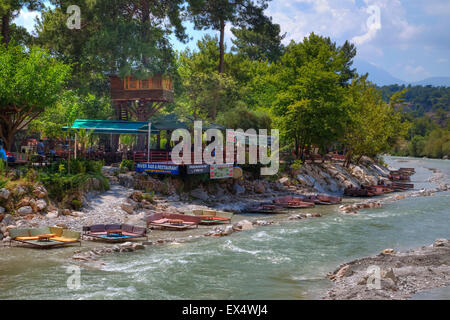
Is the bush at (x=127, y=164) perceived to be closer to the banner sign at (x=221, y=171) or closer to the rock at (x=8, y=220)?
the banner sign at (x=221, y=171)

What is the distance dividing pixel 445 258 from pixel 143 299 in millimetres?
13258

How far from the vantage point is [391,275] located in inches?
628

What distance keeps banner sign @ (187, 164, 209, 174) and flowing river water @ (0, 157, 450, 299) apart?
8.62 m

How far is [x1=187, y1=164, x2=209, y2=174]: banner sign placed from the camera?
33.4 meters

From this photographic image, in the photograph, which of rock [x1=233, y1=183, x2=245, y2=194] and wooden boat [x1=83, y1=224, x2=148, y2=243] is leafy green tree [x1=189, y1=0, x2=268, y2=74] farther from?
wooden boat [x1=83, y1=224, x2=148, y2=243]

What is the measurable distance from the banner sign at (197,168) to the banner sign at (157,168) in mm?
1035

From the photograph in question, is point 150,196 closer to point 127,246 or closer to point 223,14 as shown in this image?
point 127,246

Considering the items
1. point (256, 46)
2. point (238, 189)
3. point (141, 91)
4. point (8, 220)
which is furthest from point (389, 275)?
point (256, 46)

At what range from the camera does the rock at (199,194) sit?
34938 mm

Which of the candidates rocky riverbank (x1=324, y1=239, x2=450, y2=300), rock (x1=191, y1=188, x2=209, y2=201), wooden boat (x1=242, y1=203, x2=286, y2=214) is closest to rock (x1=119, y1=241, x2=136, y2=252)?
rocky riverbank (x1=324, y1=239, x2=450, y2=300)

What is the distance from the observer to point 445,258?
19.7 metres

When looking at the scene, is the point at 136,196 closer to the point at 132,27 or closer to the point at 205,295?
the point at 205,295

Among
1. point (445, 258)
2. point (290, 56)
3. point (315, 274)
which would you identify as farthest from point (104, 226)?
point (290, 56)

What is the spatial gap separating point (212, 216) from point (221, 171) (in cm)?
852
